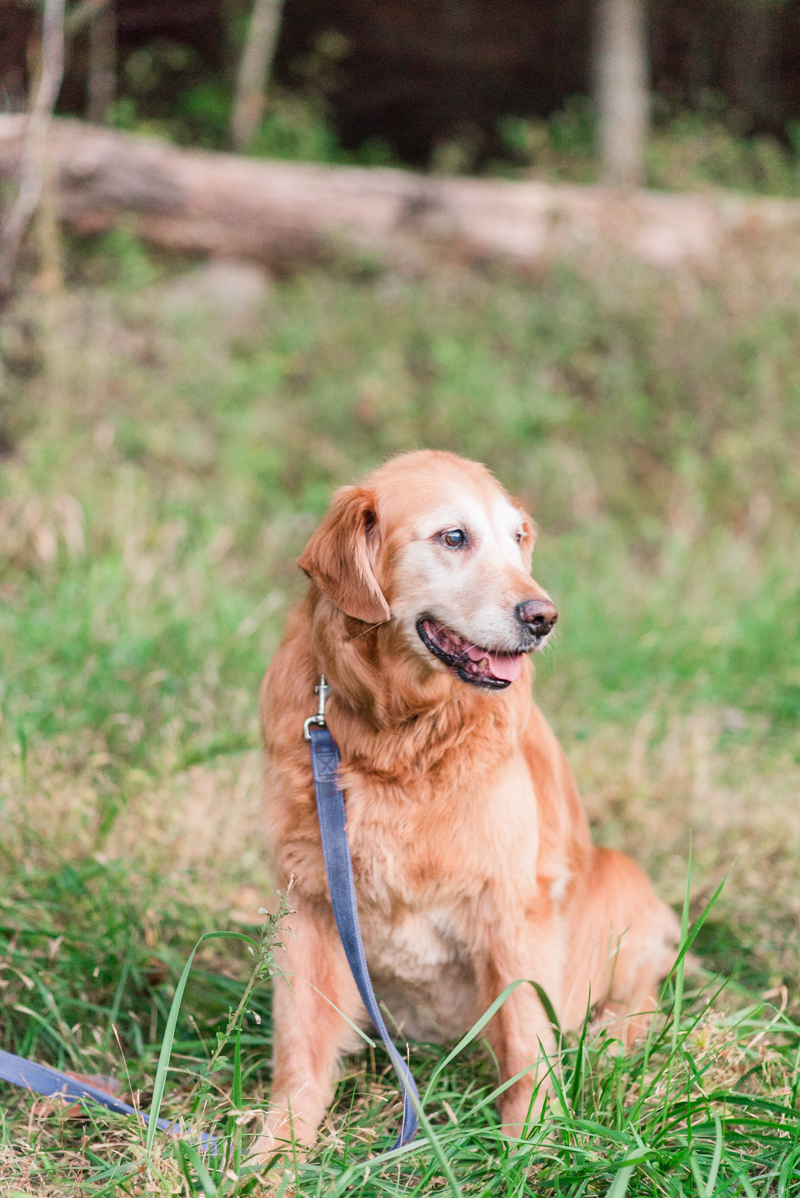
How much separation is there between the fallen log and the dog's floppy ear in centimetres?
600

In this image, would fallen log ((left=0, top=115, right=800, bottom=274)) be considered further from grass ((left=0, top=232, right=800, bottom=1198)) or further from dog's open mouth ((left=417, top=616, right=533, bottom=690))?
dog's open mouth ((left=417, top=616, right=533, bottom=690))

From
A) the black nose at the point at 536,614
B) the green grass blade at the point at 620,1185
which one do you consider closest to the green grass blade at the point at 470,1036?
the green grass blade at the point at 620,1185

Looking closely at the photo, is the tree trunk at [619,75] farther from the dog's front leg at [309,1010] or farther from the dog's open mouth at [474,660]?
the dog's front leg at [309,1010]

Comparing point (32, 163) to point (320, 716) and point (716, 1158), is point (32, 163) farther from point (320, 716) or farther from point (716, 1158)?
point (716, 1158)

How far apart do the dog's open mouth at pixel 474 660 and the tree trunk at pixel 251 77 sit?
8.02 m

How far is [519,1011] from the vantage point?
2100 mm

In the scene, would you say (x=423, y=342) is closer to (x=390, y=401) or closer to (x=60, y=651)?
(x=390, y=401)

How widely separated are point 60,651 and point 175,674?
48 cm

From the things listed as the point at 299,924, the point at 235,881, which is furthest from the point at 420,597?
the point at 235,881

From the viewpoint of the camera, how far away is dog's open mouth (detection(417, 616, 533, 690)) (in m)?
2.08

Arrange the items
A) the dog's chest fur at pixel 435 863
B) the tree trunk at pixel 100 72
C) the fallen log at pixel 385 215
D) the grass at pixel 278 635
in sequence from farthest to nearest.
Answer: the tree trunk at pixel 100 72, the fallen log at pixel 385 215, the dog's chest fur at pixel 435 863, the grass at pixel 278 635

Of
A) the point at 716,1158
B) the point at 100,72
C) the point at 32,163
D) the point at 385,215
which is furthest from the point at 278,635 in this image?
the point at 100,72

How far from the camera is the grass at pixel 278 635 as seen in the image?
1922 millimetres

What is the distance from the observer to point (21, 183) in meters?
5.68
